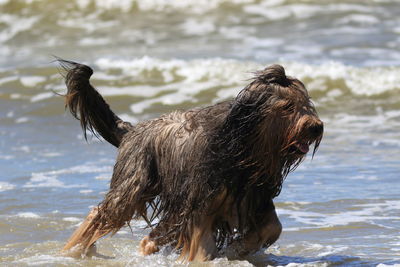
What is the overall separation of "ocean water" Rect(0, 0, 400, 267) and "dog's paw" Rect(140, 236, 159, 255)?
4 centimetres

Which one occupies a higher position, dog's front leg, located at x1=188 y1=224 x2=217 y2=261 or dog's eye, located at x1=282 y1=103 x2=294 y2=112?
dog's eye, located at x1=282 y1=103 x2=294 y2=112

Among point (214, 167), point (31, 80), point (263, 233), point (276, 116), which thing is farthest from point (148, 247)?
point (31, 80)

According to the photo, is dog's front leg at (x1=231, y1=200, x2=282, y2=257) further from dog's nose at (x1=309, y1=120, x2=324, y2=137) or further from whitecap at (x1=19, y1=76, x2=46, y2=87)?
whitecap at (x1=19, y1=76, x2=46, y2=87)

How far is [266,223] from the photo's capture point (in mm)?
5883

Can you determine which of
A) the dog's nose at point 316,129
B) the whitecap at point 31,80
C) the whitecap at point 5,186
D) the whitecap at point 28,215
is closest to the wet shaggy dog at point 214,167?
the dog's nose at point 316,129

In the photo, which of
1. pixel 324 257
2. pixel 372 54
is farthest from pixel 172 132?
pixel 372 54

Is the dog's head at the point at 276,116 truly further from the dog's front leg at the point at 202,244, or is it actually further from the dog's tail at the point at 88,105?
the dog's tail at the point at 88,105

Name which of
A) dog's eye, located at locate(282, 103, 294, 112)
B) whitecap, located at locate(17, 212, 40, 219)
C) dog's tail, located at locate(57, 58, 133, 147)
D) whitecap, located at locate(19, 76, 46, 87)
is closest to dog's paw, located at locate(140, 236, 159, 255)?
dog's tail, located at locate(57, 58, 133, 147)

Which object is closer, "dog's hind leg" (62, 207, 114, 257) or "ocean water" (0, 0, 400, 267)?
"dog's hind leg" (62, 207, 114, 257)

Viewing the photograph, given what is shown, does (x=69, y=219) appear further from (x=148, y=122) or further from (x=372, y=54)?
(x=372, y=54)

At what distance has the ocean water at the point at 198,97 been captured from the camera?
7.01 metres

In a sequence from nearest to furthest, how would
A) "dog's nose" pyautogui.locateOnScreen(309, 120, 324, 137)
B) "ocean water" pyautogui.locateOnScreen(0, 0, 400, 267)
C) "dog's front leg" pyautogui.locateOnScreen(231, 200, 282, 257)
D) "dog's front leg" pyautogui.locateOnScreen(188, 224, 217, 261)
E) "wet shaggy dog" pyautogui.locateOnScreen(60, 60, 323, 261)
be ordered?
1. "dog's nose" pyautogui.locateOnScreen(309, 120, 324, 137)
2. "wet shaggy dog" pyautogui.locateOnScreen(60, 60, 323, 261)
3. "dog's front leg" pyautogui.locateOnScreen(188, 224, 217, 261)
4. "dog's front leg" pyautogui.locateOnScreen(231, 200, 282, 257)
5. "ocean water" pyautogui.locateOnScreen(0, 0, 400, 267)

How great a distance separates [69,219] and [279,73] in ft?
9.43

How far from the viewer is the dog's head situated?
5395mm
